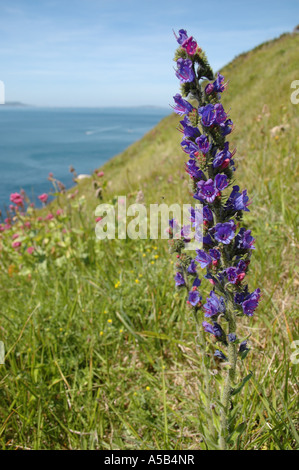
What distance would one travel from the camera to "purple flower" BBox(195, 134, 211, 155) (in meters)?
1.54

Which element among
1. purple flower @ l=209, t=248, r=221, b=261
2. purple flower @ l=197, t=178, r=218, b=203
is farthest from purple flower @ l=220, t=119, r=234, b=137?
purple flower @ l=209, t=248, r=221, b=261

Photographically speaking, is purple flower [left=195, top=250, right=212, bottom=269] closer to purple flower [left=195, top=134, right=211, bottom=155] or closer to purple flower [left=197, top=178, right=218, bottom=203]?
purple flower [left=197, top=178, right=218, bottom=203]

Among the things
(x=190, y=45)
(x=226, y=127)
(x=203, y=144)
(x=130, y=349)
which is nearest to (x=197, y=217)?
(x=203, y=144)

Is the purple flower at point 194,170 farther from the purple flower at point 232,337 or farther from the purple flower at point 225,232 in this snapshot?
the purple flower at point 232,337

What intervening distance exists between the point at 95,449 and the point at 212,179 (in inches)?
87.6

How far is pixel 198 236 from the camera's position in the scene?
5.49ft

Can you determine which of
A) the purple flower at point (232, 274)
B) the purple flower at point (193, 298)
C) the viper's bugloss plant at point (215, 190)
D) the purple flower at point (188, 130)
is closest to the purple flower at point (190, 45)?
the viper's bugloss plant at point (215, 190)

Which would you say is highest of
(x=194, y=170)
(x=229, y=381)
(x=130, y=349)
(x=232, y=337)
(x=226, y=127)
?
(x=226, y=127)

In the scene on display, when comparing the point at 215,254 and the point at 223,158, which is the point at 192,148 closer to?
the point at 223,158

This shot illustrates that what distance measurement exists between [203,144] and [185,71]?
0.39m

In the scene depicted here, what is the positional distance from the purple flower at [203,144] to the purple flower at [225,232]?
0.39 metres

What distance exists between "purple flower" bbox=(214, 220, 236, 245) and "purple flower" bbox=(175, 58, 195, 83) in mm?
768

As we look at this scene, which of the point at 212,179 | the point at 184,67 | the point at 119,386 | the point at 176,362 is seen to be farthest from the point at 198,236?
the point at 119,386

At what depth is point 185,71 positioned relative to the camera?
5.21 ft
